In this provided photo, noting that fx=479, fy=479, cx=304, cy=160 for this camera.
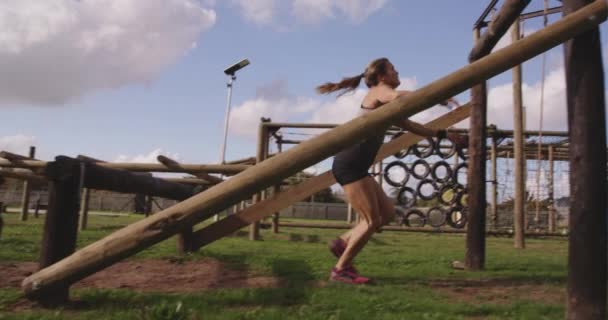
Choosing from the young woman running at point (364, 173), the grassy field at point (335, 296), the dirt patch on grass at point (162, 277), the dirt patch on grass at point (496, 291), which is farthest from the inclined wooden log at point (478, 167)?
the dirt patch on grass at point (162, 277)

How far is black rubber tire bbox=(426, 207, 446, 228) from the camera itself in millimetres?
13555

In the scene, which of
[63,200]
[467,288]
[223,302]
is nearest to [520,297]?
[467,288]

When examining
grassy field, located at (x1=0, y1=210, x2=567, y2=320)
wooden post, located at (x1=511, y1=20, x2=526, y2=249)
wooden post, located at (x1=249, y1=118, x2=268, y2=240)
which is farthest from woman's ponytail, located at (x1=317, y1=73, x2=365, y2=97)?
wooden post, located at (x1=511, y1=20, x2=526, y2=249)

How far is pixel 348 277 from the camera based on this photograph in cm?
374

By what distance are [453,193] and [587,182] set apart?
10781 millimetres

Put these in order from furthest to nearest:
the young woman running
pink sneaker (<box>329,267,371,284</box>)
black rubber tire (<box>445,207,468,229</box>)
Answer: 1. black rubber tire (<box>445,207,468,229</box>)
2. the young woman running
3. pink sneaker (<box>329,267,371,284</box>)

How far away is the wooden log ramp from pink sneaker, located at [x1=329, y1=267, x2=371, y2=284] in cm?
154

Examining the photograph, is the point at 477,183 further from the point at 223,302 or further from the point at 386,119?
the point at 223,302

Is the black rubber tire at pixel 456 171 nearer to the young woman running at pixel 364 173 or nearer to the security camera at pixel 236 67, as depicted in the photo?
the security camera at pixel 236 67

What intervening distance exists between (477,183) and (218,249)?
3.02 meters

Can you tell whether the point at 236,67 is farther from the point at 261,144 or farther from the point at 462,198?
the point at 462,198

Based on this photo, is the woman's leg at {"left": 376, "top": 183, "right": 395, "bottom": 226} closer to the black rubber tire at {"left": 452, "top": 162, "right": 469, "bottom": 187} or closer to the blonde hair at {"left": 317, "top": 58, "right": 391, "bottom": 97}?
the blonde hair at {"left": 317, "top": 58, "right": 391, "bottom": 97}

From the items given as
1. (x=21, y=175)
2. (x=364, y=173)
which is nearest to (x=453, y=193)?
(x=364, y=173)

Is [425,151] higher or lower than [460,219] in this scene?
higher
